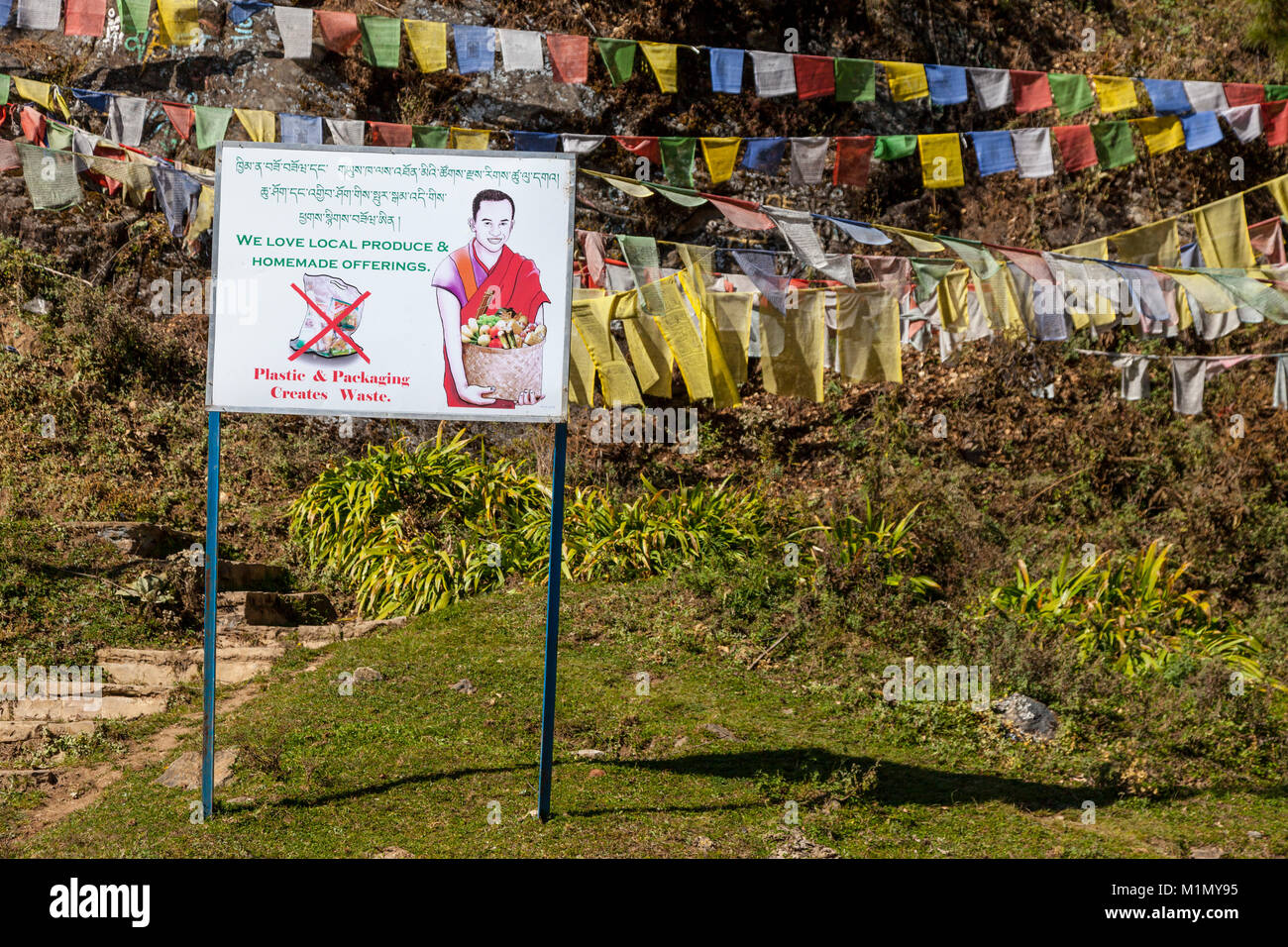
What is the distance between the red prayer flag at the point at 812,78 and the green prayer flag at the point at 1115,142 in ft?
9.06

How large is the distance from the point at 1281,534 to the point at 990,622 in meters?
4.33

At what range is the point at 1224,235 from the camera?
9078 millimetres

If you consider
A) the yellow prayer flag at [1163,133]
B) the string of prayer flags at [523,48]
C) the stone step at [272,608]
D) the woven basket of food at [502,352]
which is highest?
the string of prayer flags at [523,48]

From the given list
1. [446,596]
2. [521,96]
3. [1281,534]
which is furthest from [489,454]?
[1281,534]

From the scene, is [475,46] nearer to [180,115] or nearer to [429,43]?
A: [429,43]

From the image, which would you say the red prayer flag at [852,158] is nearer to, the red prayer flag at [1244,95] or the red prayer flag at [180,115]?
the red prayer flag at [1244,95]

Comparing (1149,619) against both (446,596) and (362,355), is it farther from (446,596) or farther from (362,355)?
(362,355)

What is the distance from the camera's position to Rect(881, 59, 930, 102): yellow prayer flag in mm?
10492

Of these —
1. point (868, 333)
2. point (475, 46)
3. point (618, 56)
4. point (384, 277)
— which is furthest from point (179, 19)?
point (868, 333)

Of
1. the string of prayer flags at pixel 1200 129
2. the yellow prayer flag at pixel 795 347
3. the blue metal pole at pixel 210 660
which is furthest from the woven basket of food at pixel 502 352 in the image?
the string of prayer flags at pixel 1200 129

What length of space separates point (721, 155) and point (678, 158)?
51cm

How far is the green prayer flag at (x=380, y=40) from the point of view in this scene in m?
10.2

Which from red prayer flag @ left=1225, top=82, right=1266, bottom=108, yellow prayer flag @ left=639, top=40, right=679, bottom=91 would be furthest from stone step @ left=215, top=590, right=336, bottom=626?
red prayer flag @ left=1225, top=82, right=1266, bottom=108

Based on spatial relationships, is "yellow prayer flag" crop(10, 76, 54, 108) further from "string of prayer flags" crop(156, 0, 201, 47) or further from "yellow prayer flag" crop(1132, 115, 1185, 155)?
"yellow prayer flag" crop(1132, 115, 1185, 155)
